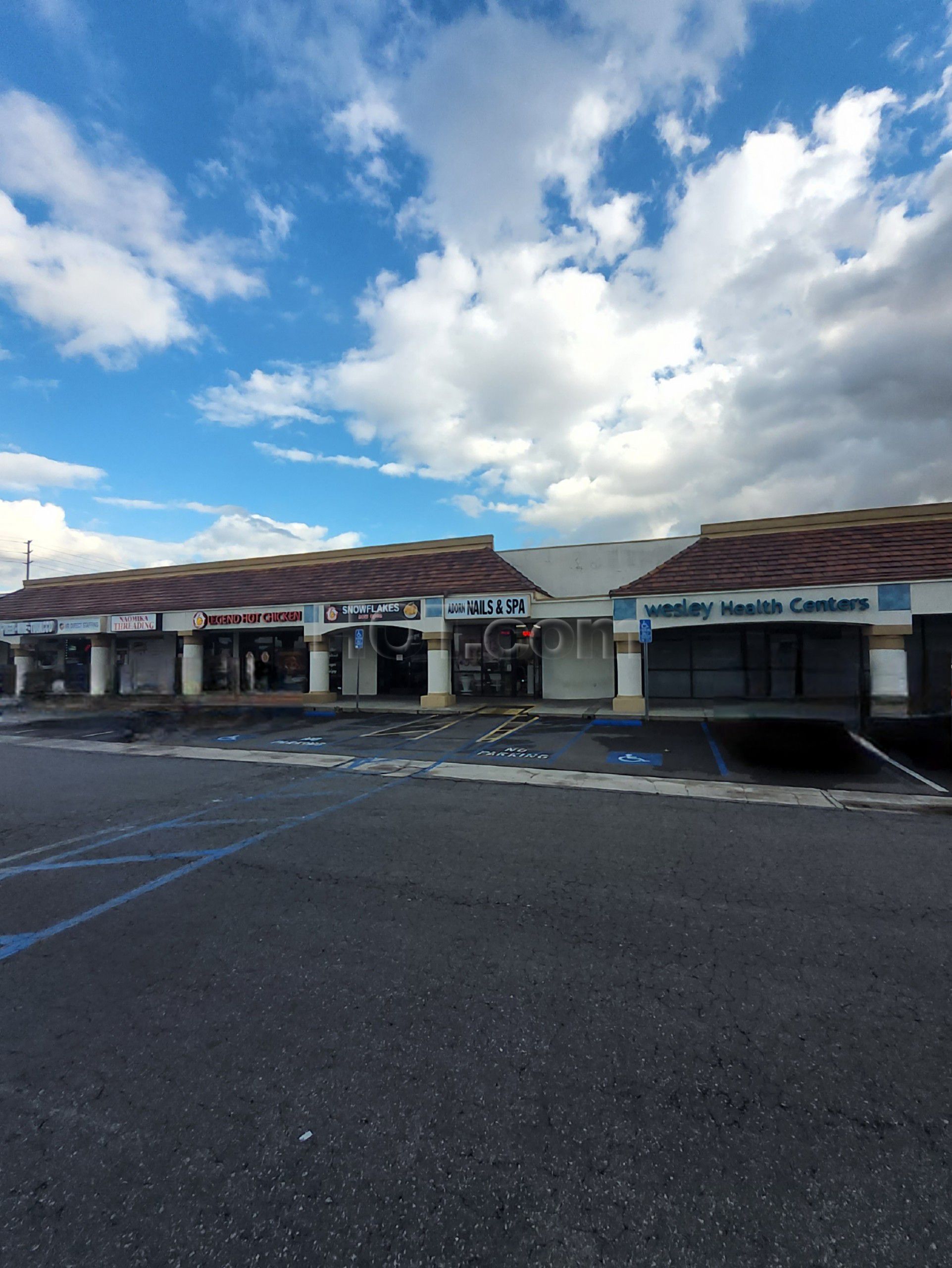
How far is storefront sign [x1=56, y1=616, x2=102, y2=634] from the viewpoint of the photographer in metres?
29.8

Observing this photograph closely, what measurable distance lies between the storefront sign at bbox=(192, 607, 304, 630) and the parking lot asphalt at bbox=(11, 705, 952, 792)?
15.8 ft

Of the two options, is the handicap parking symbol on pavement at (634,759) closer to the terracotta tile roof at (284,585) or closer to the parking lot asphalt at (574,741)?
the parking lot asphalt at (574,741)

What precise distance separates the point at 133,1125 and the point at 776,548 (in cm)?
2267

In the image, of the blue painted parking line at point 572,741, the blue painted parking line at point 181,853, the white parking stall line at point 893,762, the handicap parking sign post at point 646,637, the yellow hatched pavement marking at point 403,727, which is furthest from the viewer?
the handicap parking sign post at point 646,637

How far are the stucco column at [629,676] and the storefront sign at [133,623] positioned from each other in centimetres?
2148

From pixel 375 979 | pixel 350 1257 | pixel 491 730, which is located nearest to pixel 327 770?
pixel 491 730

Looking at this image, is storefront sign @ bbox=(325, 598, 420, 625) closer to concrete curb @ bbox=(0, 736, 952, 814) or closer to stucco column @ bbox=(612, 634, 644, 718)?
stucco column @ bbox=(612, 634, 644, 718)

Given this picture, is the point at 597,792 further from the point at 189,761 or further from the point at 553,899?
the point at 189,761

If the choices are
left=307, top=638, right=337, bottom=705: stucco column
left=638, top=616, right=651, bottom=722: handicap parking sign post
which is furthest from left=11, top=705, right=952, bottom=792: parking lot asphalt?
left=307, top=638, right=337, bottom=705: stucco column

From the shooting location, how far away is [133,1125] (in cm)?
287

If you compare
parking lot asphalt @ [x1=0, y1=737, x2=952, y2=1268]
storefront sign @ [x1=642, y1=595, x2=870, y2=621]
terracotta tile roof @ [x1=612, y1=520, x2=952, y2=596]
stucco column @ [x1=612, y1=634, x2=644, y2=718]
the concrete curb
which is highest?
terracotta tile roof @ [x1=612, y1=520, x2=952, y2=596]

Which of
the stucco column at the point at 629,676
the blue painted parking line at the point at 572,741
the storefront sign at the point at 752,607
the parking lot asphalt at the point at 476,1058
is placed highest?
the storefront sign at the point at 752,607

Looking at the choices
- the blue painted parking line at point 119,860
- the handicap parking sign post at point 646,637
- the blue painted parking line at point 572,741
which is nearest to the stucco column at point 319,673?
the blue painted parking line at point 572,741

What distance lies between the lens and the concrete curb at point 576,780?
927 centimetres
